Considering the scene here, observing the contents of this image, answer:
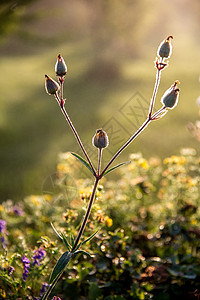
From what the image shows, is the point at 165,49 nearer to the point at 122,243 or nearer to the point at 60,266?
the point at 60,266

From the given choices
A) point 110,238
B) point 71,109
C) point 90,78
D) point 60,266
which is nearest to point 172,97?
point 60,266

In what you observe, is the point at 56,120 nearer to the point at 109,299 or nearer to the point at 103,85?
the point at 103,85

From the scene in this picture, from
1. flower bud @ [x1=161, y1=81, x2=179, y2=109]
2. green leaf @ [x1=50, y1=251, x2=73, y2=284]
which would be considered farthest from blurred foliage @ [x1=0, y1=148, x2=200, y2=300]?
flower bud @ [x1=161, y1=81, x2=179, y2=109]

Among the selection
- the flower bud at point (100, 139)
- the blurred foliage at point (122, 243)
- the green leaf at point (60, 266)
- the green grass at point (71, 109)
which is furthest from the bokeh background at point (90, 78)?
the green leaf at point (60, 266)

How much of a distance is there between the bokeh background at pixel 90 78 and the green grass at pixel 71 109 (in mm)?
10

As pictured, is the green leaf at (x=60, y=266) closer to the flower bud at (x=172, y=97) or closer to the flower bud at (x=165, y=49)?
the flower bud at (x=172, y=97)

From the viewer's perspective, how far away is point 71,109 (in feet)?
15.8

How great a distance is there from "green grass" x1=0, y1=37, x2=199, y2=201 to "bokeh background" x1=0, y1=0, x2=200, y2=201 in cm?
1

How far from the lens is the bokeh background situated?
3.46m

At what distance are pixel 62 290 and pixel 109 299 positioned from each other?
0.20 metres

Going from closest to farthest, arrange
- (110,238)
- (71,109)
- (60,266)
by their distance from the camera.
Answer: (60,266)
(110,238)
(71,109)

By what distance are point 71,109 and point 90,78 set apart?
66.1 inches

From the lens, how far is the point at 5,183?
2885mm

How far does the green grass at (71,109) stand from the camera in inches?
131
